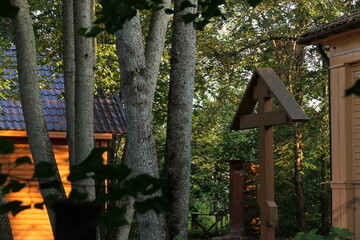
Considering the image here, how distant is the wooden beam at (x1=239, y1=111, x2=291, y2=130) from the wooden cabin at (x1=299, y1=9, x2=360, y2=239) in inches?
189

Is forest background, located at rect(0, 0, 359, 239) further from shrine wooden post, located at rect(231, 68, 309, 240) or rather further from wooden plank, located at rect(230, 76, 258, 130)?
shrine wooden post, located at rect(231, 68, 309, 240)

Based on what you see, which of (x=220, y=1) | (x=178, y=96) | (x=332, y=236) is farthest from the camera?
(x=178, y=96)

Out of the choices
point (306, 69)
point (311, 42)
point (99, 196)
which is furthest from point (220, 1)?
point (306, 69)

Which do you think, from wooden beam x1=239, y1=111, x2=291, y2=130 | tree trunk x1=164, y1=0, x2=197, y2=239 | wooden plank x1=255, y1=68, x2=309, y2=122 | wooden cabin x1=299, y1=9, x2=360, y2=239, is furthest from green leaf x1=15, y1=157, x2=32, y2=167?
wooden cabin x1=299, y1=9, x2=360, y2=239

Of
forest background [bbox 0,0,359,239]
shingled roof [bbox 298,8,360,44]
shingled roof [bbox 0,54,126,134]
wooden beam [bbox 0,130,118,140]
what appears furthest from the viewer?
forest background [bbox 0,0,359,239]

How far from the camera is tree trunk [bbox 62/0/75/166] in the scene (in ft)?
40.9

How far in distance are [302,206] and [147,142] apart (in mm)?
12932

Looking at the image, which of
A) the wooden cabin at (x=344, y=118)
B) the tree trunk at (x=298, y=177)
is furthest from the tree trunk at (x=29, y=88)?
the tree trunk at (x=298, y=177)

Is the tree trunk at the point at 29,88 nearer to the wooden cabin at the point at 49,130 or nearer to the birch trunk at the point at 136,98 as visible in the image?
the birch trunk at the point at 136,98

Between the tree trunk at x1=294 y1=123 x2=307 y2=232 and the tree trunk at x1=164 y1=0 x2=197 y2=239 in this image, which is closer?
the tree trunk at x1=164 y1=0 x2=197 y2=239

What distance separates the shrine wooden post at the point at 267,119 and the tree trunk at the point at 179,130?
78cm

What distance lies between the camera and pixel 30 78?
10453 mm

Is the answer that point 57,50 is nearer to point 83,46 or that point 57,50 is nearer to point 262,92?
point 83,46

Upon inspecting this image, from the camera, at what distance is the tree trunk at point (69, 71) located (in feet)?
40.9
